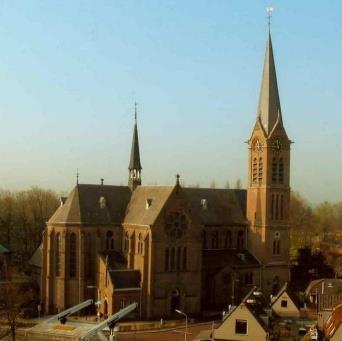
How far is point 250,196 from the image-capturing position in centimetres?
8356

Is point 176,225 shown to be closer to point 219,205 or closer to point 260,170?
point 219,205

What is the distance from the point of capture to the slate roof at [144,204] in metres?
73.6

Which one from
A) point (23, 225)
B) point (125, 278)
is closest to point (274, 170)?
point (125, 278)

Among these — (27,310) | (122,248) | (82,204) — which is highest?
(82,204)

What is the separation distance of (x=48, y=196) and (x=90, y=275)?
220 ft

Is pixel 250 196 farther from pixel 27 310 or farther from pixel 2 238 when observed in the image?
pixel 2 238

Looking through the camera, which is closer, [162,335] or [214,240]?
[162,335]

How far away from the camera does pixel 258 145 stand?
8256cm

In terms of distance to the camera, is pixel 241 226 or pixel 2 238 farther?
pixel 2 238

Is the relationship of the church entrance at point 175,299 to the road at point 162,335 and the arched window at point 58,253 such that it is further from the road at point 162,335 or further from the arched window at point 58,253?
the arched window at point 58,253

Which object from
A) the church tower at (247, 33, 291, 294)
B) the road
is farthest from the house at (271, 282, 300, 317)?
the church tower at (247, 33, 291, 294)

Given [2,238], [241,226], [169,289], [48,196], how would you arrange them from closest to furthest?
[169,289] → [241,226] → [2,238] → [48,196]

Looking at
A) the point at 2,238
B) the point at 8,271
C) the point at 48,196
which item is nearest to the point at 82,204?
the point at 8,271

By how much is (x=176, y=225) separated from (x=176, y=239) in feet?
5.36
